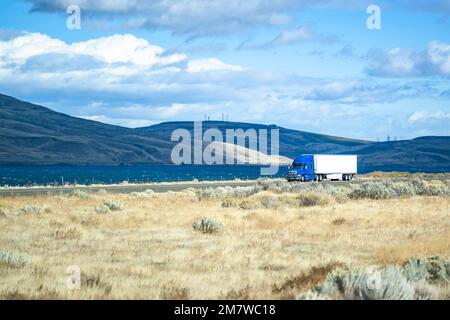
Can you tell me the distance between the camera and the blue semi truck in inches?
2709

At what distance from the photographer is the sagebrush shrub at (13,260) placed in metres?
12.7

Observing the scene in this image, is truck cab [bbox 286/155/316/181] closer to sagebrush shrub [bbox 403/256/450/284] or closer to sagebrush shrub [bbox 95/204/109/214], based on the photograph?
sagebrush shrub [bbox 95/204/109/214]

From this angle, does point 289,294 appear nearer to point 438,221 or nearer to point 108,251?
point 108,251

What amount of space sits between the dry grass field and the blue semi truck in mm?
40457

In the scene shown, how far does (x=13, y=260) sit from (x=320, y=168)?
60.3m

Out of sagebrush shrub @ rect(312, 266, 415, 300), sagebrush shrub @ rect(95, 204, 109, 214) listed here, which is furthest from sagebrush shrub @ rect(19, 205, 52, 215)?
sagebrush shrub @ rect(312, 266, 415, 300)

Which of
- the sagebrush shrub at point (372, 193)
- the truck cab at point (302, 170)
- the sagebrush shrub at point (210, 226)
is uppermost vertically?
the truck cab at point (302, 170)

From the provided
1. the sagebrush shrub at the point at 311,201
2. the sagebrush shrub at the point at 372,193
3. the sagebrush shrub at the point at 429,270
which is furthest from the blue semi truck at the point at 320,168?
the sagebrush shrub at the point at 429,270

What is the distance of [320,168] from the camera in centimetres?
7106

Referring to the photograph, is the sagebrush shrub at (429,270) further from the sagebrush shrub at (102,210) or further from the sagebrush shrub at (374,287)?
the sagebrush shrub at (102,210)

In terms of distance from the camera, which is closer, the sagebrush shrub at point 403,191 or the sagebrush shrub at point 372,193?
the sagebrush shrub at point 372,193

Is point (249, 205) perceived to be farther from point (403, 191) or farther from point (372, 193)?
point (403, 191)

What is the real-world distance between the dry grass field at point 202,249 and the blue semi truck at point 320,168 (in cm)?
4046
